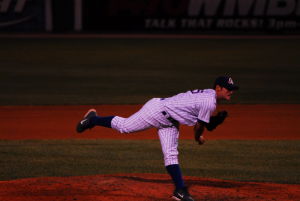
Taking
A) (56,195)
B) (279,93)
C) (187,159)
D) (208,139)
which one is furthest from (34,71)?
(56,195)

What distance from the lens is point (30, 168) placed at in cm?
994

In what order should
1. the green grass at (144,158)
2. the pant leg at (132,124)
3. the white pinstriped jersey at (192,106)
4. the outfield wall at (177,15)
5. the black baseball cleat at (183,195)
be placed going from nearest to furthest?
1. the white pinstriped jersey at (192,106)
2. the black baseball cleat at (183,195)
3. the pant leg at (132,124)
4. the green grass at (144,158)
5. the outfield wall at (177,15)

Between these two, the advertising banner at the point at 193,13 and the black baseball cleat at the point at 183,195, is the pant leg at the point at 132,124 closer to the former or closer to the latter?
the black baseball cleat at the point at 183,195

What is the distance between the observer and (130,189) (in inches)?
323

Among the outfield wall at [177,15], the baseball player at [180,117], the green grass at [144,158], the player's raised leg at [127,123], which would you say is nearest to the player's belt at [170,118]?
the baseball player at [180,117]

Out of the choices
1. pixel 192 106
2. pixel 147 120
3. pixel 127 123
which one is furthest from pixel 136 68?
pixel 192 106

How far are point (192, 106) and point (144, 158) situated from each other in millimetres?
3384

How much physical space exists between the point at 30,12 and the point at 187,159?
26.8 meters

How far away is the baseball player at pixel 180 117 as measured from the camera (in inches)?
291

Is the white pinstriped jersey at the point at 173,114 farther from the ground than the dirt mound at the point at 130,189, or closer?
farther from the ground

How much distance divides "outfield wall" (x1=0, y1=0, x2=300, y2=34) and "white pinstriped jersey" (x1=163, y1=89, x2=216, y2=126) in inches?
1165

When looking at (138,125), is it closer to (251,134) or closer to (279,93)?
(251,134)

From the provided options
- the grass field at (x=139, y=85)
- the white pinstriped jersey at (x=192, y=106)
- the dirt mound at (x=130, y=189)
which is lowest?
the grass field at (x=139, y=85)

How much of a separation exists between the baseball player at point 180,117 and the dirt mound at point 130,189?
459 millimetres
